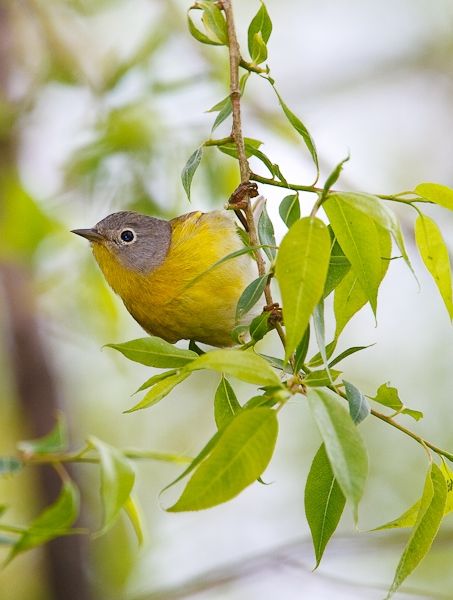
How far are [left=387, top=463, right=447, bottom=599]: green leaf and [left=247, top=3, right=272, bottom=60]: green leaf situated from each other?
1.14 metres

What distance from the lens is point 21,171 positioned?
6234mm

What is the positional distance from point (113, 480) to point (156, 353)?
502 millimetres

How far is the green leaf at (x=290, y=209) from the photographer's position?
1960 mm

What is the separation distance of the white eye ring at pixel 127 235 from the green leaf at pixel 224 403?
2.04 m

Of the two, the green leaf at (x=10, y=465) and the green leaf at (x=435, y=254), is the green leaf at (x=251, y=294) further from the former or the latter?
the green leaf at (x=10, y=465)

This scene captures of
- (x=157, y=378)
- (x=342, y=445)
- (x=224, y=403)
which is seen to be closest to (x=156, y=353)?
(x=157, y=378)

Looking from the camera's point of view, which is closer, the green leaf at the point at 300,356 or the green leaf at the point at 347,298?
the green leaf at the point at 300,356

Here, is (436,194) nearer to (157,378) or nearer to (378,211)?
(378,211)

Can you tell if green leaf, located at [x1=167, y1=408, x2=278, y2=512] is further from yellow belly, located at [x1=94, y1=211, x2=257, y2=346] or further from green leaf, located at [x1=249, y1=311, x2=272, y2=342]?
yellow belly, located at [x1=94, y1=211, x2=257, y2=346]

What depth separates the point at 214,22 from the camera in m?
2.32

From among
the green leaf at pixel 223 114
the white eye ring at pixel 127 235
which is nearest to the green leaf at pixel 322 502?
the green leaf at pixel 223 114

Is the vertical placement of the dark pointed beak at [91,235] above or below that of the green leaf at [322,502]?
above

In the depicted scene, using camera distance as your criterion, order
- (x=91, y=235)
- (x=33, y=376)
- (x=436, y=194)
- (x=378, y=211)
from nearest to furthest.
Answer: (x=378, y=211) → (x=436, y=194) → (x=91, y=235) → (x=33, y=376)

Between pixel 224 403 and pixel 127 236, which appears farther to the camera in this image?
pixel 127 236
